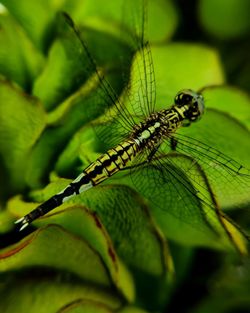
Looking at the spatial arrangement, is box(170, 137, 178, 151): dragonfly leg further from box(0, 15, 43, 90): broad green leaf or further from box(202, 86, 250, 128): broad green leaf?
box(0, 15, 43, 90): broad green leaf

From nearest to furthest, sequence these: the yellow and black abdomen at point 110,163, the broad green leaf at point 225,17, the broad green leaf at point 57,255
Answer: the broad green leaf at point 57,255 → the yellow and black abdomen at point 110,163 → the broad green leaf at point 225,17

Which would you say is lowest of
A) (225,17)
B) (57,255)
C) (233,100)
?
(57,255)

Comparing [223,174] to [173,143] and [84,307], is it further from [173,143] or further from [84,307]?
[84,307]

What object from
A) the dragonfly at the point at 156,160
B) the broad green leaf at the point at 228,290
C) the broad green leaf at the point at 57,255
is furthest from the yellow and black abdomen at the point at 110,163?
the broad green leaf at the point at 228,290

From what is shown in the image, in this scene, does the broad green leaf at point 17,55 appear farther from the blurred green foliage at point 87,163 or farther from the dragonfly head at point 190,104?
the dragonfly head at point 190,104

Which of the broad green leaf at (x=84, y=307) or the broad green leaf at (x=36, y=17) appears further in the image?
the broad green leaf at (x=36, y=17)

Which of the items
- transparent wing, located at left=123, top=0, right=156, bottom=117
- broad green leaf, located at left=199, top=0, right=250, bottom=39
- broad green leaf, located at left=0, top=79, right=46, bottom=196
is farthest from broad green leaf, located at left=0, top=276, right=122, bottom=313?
broad green leaf, located at left=199, top=0, right=250, bottom=39

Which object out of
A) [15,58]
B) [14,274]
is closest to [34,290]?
[14,274]

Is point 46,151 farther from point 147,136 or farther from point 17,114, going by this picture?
point 147,136

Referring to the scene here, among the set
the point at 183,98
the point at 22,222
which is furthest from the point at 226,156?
the point at 22,222
